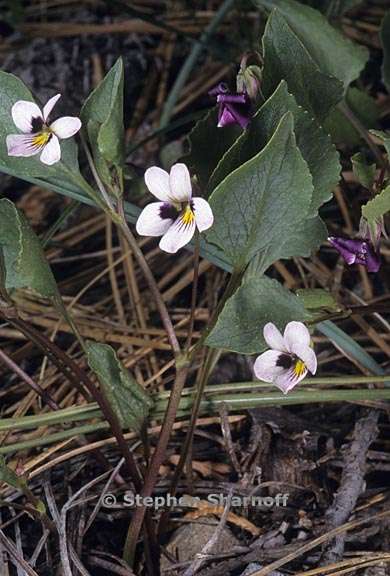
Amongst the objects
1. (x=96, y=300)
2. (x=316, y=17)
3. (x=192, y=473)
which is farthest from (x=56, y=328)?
(x=316, y=17)

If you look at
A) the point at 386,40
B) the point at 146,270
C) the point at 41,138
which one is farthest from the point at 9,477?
the point at 386,40

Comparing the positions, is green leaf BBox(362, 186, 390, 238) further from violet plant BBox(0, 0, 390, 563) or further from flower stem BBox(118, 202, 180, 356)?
flower stem BBox(118, 202, 180, 356)

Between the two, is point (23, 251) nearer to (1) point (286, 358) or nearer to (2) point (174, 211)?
(2) point (174, 211)

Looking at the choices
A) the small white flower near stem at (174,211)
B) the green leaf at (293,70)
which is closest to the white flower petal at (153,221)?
the small white flower near stem at (174,211)

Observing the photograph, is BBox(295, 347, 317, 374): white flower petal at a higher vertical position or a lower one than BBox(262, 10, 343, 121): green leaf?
lower

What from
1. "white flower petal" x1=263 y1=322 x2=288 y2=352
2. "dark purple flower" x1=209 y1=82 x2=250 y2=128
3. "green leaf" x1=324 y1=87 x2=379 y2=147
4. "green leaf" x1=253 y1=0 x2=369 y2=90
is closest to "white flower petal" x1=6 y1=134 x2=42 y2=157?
"dark purple flower" x1=209 y1=82 x2=250 y2=128

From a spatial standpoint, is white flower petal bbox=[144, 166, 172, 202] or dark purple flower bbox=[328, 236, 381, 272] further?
dark purple flower bbox=[328, 236, 381, 272]

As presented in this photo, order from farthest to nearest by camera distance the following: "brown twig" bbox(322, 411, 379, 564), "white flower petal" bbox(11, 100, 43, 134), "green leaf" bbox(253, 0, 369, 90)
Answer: "green leaf" bbox(253, 0, 369, 90), "brown twig" bbox(322, 411, 379, 564), "white flower petal" bbox(11, 100, 43, 134)

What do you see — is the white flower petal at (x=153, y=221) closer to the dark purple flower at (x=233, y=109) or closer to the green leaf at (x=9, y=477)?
the dark purple flower at (x=233, y=109)
